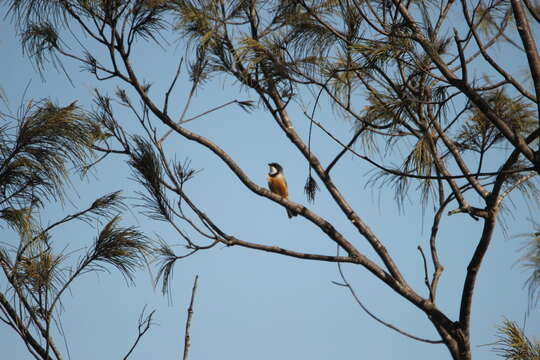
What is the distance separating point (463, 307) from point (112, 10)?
1.84m

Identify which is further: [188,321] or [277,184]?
[277,184]

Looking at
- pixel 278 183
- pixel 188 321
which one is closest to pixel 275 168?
pixel 278 183

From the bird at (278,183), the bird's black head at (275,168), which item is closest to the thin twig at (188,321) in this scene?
the bird at (278,183)

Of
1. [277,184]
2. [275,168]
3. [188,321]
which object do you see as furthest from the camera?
[275,168]

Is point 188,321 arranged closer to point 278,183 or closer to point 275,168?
point 278,183

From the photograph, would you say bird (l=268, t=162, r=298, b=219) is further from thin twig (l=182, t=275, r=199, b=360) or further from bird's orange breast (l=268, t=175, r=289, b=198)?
thin twig (l=182, t=275, r=199, b=360)

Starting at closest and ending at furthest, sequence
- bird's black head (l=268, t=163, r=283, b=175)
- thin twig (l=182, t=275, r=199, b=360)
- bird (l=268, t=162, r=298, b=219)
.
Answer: thin twig (l=182, t=275, r=199, b=360), bird (l=268, t=162, r=298, b=219), bird's black head (l=268, t=163, r=283, b=175)

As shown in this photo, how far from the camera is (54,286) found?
1.94m

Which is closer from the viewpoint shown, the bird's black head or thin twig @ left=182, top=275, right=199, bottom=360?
thin twig @ left=182, top=275, right=199, bottom=360

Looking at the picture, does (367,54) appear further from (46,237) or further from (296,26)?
(46,237)

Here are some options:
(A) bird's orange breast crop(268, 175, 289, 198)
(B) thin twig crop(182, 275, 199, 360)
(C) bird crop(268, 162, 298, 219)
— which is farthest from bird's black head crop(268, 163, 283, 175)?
(B) thin twig crop(182, 275, 199, 360)

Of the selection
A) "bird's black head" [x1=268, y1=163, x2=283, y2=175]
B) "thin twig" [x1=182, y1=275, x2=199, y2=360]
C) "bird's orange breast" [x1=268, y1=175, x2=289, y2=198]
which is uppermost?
"bird's black head" [x1=268, y1=163, x2=283, y2=175]

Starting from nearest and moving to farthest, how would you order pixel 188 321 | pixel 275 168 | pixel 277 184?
1. pixel 188 321
2. pixel 277 184
3. pixel 275 168

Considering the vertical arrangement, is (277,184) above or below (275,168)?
below
